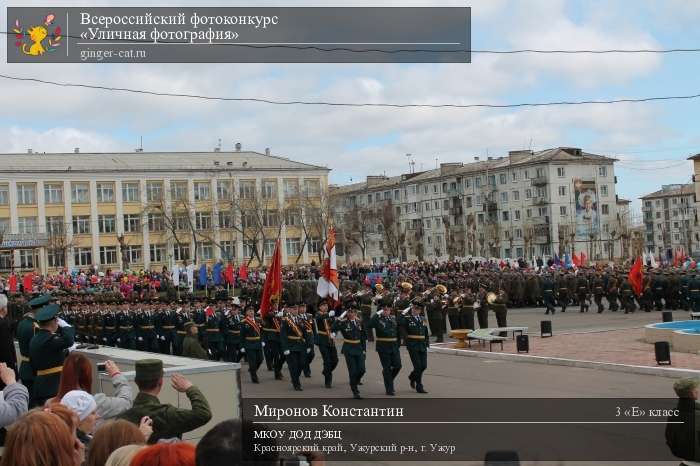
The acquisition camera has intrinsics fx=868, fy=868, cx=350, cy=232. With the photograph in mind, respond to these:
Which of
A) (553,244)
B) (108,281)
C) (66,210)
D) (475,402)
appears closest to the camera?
(475,402)

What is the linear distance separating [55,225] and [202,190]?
12.2 meters

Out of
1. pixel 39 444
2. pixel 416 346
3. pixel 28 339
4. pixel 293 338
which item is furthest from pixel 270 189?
pixel 39 444

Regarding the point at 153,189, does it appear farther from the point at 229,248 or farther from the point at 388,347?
the point at 388,347

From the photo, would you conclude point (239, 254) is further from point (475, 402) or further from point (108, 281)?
point (475, 402)

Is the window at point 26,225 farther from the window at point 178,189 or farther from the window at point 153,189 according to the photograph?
the window at point 178,189

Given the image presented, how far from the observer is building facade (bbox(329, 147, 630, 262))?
84250 mm

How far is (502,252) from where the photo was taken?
290 feet

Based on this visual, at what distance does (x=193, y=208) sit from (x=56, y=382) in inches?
2510

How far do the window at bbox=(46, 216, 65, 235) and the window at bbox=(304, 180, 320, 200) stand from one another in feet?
65.5

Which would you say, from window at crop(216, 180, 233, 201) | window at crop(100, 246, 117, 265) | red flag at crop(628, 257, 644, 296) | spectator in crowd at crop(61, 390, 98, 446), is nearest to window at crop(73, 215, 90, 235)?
window at crop(100, 246, 117, 265)

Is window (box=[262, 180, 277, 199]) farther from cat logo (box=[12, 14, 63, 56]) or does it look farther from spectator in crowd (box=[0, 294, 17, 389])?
spectator in crowd (box=[0, 294, 17, 389])

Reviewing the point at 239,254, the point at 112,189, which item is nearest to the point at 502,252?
the point at 239,254

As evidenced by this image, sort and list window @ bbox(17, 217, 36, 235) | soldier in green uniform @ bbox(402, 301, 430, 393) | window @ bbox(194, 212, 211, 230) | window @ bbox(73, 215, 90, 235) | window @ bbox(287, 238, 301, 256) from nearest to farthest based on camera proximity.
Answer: soldier in green uniform @ bbox(402, 301, 430, 393), window @ bbox(17, 217, 36, 235), window @ bbox(73, 215, 90, 235), window @ bbox(194, 212, 211, 230), window @ bbox(287, 238, 301, 256)

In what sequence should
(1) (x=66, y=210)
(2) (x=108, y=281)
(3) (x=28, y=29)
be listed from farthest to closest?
(1) (x=66, y=210), (2) (x=108, y=281), (3) (x=28, y=29)
